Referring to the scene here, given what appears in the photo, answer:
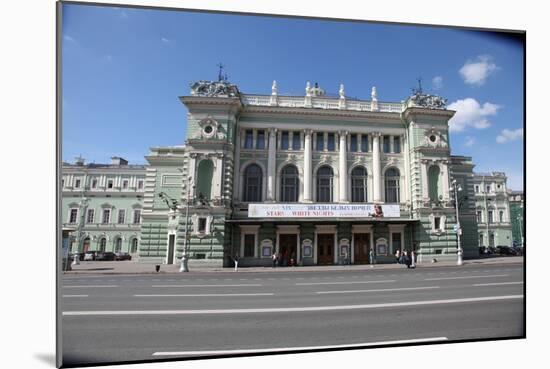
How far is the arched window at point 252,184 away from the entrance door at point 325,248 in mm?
4836

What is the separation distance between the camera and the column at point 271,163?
19.7 meters

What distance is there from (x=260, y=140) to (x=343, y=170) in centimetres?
602

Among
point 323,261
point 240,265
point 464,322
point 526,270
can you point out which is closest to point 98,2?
point 464,322

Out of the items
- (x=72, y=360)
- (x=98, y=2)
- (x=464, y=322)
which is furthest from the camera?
(x=464, y=322)

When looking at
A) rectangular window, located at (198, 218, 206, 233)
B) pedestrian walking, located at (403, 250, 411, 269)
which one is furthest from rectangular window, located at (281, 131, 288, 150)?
pedestrian walking, located at (403, 250, 411, 269)

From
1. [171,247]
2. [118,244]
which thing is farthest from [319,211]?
[118,244]

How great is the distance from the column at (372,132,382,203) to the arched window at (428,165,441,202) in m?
3.27

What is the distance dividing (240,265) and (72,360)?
15340 millimetres

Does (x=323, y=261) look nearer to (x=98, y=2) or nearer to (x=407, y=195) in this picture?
(x=407, y=195)

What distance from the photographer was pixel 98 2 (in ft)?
13.6

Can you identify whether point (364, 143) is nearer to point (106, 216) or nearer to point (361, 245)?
point (361, 245)

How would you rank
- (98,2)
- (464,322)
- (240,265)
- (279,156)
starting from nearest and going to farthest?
(98,2) → (464,322) → (240,265) → (279,156)

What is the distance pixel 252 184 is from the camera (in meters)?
20.3

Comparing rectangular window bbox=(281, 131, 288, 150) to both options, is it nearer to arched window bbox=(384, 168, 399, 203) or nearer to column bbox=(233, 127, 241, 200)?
column bbox=(233, 127, 241, 200)
